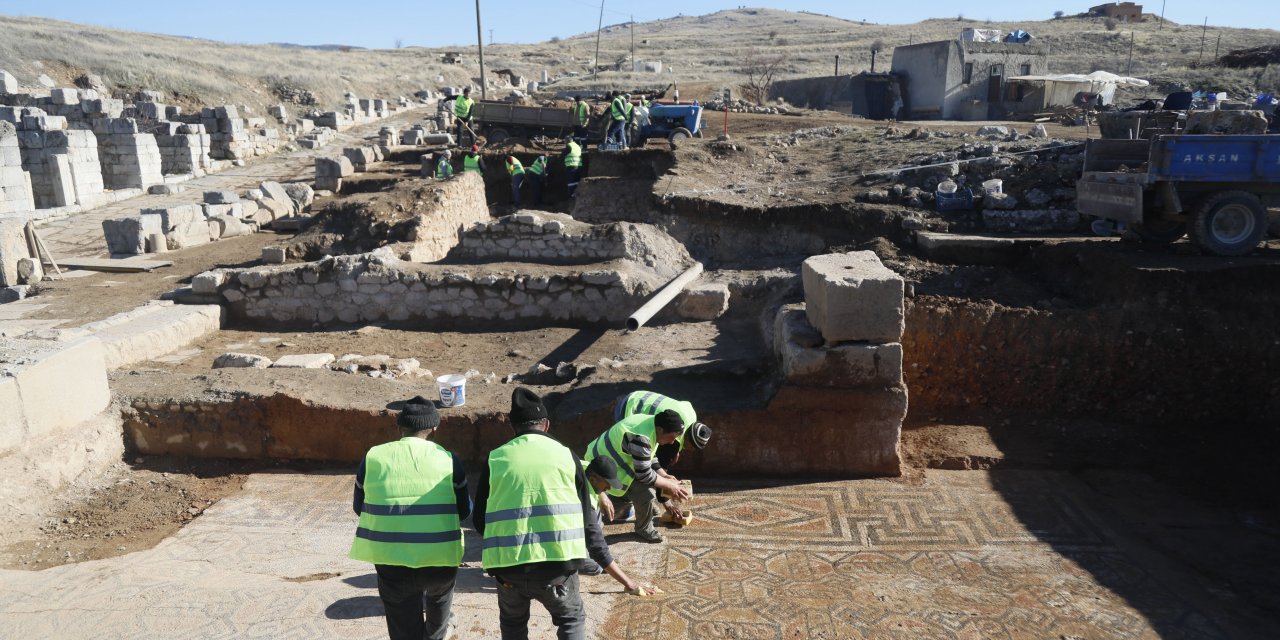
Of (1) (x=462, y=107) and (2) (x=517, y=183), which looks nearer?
(2) (x=517, y=183)

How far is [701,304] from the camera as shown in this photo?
1051cm

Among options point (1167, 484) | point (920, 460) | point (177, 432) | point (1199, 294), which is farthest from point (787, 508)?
point (1199, 294)

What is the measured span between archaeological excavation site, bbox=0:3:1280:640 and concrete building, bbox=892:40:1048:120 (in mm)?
12538

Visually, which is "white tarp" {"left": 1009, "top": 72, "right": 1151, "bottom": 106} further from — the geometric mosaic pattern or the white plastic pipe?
the geometric mosaic pattern

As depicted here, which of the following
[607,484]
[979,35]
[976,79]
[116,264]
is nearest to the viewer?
[607,484]

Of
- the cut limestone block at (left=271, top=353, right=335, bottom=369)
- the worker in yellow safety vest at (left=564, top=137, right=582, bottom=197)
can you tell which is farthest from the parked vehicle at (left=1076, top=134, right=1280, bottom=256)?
the worker in yellow safety vest at (left=564, top=137, right=582, bottom=197)

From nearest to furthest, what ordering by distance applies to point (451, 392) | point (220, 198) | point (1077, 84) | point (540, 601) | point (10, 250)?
point (540, 601)
point (451, 392)
point (10, 250)
point (220, 198)
point (1077, 84)

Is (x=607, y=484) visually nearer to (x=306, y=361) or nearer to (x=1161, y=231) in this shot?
(x=306, y=361)

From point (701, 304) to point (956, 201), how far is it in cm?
447

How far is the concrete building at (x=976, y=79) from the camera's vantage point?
91.1 ft

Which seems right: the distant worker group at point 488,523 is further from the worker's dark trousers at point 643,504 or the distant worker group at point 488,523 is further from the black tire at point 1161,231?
the black tire at point 1161,231

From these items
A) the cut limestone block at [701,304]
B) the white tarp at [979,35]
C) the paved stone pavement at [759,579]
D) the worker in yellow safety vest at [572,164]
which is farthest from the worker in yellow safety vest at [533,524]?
the white tarp at [979,35]

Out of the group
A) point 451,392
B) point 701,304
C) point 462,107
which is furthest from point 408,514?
point 462,107

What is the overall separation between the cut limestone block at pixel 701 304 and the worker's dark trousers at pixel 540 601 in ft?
23.3
